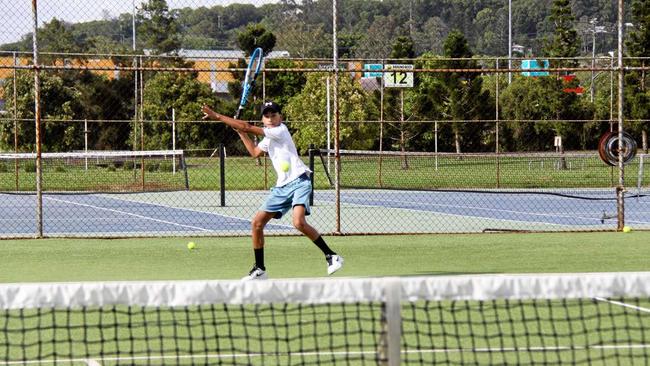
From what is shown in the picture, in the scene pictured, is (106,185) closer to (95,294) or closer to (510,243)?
(510,243)

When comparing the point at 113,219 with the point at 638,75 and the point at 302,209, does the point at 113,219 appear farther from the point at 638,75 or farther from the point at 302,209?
the point at 638,75

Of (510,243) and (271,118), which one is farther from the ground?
(271,118)

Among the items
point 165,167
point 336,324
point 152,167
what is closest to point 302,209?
point 336,324

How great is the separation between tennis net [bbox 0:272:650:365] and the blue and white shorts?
173 cm

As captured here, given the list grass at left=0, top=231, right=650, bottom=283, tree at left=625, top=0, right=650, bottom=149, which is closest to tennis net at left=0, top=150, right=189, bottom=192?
grass at left=0, top=231, right=650, bottom=283

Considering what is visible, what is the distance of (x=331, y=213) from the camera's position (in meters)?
22.4

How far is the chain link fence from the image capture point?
2159 cm

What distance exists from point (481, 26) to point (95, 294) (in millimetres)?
119076

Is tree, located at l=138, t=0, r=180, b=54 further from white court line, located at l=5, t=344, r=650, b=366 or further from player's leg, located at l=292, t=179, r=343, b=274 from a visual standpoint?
white court line, located at l=5, t=344, r=650, b=366

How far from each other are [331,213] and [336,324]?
557 inches

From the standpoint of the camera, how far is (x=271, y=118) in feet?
34.9

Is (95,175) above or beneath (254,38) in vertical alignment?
beneath

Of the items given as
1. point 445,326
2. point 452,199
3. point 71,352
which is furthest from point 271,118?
point 452,199

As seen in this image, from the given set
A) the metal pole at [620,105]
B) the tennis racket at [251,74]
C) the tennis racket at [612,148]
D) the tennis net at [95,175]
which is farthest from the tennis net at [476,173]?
the tennis racket at [251,74]
